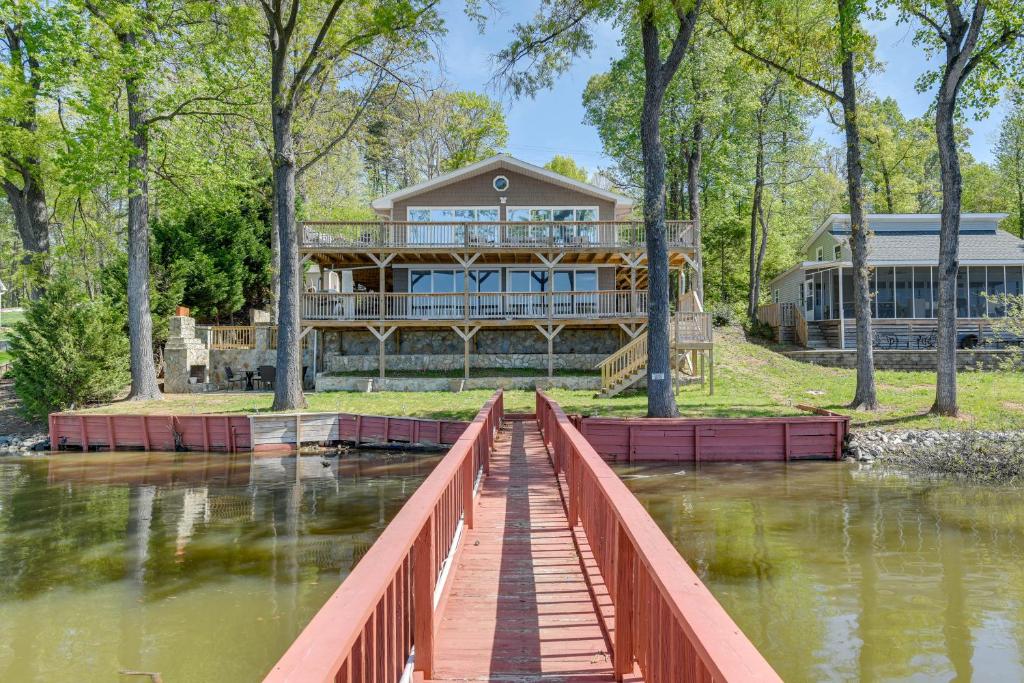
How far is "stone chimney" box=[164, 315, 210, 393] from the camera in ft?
82.7

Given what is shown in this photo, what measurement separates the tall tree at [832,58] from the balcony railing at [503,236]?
21.8 feet

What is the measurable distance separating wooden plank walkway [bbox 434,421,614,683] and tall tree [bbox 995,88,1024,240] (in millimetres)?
45015

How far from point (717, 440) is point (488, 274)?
1452 cm

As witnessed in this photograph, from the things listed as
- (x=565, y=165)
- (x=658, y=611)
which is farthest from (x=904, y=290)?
(x=658, y=611)

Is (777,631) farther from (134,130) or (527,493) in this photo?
(134,130)

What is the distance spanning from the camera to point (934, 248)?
99.3ft

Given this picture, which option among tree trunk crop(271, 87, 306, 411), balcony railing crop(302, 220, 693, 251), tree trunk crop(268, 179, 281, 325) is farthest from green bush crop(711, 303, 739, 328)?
tree trunk crop(268, 179, 281, 325)

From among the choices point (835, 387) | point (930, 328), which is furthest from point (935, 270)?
point (835, 387)

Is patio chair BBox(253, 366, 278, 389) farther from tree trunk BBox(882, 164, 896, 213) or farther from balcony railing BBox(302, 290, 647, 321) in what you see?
tree trunk BBox(882, 164, 896, 213)

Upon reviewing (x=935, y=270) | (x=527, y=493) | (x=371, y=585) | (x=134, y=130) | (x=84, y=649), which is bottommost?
(x=84, y=649)

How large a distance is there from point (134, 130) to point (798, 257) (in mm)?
38334

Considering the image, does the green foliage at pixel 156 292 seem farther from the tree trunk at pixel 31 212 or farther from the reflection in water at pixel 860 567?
the reflection in water at pixel 860 567

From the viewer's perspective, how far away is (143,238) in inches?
893

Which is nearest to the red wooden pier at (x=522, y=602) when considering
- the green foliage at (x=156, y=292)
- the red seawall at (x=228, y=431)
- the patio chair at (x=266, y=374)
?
the red seawall at (x=228, y=431)
